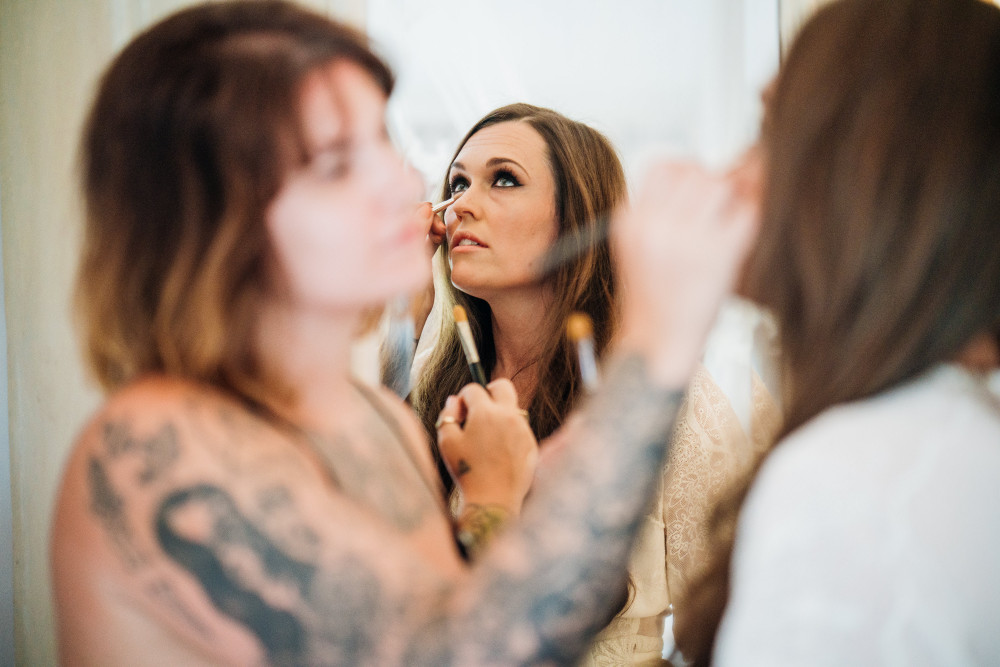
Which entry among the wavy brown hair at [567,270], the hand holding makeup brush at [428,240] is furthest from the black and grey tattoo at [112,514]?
the wavy brown hair at [567,270]

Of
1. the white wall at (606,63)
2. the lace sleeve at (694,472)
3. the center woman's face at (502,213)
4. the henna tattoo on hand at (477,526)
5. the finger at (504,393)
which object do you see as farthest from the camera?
the white wall at (606,63)

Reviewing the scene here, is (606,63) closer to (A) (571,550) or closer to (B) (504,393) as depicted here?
(B) (504,393)

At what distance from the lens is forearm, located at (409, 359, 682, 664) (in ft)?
1.56

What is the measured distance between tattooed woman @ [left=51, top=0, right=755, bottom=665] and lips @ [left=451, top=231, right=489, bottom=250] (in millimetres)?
609

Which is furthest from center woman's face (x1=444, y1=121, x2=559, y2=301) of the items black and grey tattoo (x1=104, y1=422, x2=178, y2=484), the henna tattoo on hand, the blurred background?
black and grey tattoo (x1=104, y1=422, x2=178, y2=484)

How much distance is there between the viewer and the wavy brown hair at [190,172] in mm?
509

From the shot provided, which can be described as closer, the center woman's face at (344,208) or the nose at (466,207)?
the center woman's face at (344,208)

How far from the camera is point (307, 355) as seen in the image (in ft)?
2.02

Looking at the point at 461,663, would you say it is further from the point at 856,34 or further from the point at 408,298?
the point at 408,298

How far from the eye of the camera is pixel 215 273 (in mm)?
523

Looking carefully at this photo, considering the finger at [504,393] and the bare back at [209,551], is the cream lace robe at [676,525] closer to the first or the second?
the finger at [504,393]

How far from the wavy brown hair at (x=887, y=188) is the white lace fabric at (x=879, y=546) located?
0.05m

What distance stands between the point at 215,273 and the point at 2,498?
1.99 feet

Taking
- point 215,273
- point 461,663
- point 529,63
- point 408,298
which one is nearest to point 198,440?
point 215,273
